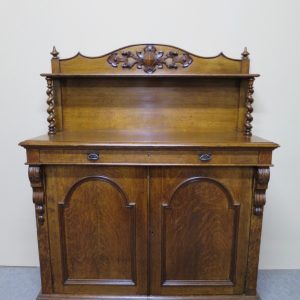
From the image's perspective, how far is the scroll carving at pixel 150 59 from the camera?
152 cm

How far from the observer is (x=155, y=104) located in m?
1.60

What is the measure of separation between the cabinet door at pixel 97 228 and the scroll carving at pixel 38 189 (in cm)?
3

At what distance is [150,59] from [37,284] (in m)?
1.64

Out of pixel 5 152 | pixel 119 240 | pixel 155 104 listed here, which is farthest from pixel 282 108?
pixel 5 152

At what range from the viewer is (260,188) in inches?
49.8

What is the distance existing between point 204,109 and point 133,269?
1.03 metres

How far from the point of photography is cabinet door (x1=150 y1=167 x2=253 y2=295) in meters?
1.29

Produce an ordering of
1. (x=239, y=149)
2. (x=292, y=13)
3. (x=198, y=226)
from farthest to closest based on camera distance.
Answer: (x=292, y=13), (x=198, y=226), (x=239, y=149)

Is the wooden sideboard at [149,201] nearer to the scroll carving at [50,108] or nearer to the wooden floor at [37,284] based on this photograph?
the scroll carving at [50,108]

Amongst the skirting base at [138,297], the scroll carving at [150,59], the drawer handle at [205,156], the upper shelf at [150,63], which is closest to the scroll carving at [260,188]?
the drawer handle at [205,156]

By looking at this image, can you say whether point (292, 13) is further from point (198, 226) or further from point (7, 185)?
point (7, 185)

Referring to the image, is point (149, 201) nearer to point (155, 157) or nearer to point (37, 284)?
point (155, 157)

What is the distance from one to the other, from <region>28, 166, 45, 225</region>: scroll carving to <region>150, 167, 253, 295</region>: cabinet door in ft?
1.84

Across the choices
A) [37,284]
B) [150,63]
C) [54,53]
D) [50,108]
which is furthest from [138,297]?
[54,53]
